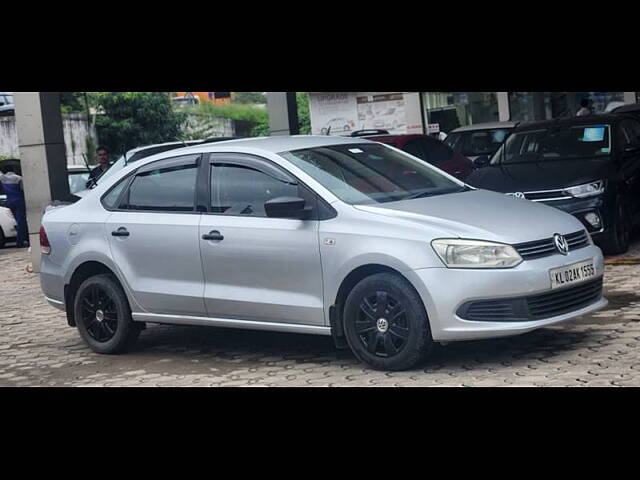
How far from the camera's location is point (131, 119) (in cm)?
4859

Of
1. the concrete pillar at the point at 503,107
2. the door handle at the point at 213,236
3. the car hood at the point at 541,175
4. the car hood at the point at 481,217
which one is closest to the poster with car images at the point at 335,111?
the concrete pillar at the point at 503,107

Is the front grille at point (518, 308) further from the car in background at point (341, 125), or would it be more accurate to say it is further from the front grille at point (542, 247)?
the car in background at point (341, 125)

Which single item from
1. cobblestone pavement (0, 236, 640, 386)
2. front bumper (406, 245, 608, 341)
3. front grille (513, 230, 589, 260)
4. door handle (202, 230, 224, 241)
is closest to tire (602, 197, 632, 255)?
cobblestone pavement (0, 236, 640, 386)

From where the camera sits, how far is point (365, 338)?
24.5 feet

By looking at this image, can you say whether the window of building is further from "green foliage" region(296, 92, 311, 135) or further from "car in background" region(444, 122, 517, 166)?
"green foliage" region(296, 92, 311, 135)

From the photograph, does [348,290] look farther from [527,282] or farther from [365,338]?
[527,282]

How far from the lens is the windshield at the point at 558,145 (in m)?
13.0

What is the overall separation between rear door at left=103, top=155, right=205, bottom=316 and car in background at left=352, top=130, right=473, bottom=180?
721 cm

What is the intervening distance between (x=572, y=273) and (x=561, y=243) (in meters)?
0.22

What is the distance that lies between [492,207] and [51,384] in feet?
11.5

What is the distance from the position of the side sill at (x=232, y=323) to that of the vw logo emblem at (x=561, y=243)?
1666 mm

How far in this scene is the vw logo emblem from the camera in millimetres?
7434
